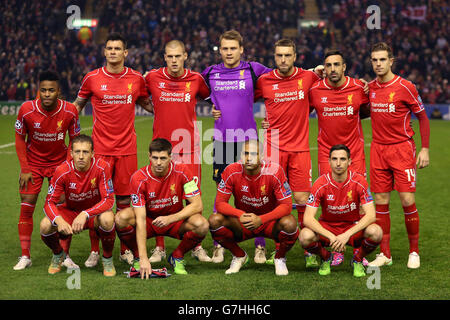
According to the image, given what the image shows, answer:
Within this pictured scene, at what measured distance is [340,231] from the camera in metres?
5.99

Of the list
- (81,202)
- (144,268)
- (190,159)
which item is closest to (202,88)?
(190,159)

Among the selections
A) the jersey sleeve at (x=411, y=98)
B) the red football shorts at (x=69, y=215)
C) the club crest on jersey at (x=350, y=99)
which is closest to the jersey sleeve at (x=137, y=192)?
the red football shorts at (x=69, y=215)

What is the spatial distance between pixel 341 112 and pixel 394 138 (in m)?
0.59


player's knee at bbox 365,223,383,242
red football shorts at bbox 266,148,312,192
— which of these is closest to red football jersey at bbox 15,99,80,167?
red football shorts at bbox 266,148,312,192

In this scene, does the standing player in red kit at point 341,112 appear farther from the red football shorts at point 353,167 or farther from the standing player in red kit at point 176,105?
the standing player in red kit at point 176,105

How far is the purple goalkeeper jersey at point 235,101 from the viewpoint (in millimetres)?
6746

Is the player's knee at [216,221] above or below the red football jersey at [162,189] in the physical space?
below

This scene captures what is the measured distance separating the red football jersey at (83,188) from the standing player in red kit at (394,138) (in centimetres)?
271

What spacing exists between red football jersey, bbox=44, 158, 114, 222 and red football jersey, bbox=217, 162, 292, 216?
1.09 meters

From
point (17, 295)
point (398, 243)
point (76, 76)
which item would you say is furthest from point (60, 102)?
point (76, 76)

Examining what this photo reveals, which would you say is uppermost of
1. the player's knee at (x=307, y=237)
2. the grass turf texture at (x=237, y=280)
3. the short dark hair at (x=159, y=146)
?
the short dark hair at (x=159, y=146)

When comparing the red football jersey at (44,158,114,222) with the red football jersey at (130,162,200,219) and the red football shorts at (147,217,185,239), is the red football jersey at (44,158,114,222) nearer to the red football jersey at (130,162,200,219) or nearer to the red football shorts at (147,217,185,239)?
the red football jersey at (130,162,200,219)

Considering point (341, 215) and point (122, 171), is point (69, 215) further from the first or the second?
point (341, 215)

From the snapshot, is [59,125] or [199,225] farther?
[59,125]
